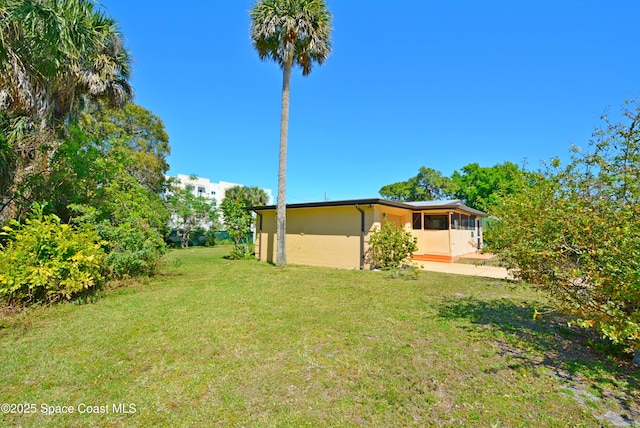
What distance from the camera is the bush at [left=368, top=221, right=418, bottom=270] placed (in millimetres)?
10203

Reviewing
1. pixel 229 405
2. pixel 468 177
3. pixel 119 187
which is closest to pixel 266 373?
pixel 229 405

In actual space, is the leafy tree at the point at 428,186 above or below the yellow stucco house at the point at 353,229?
above

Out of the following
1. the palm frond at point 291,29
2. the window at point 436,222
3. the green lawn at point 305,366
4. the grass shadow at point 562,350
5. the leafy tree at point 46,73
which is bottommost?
the green lawn at point 305,366

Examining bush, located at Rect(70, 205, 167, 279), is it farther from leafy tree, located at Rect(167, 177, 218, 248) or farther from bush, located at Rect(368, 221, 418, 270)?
leafy tree, located at Rect(167, 177, 218, 248)

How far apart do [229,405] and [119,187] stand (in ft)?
26.1

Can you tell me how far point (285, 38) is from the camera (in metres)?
10.5

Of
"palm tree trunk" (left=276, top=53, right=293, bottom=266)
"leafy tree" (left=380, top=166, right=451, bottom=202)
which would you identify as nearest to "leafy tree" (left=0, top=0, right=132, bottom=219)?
"palm tree trunk" (left=276, top=53, right=293, bottom=266)

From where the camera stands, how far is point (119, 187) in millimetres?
8008

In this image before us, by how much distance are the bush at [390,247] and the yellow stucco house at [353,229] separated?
358 mm

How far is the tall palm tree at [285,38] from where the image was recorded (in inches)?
407

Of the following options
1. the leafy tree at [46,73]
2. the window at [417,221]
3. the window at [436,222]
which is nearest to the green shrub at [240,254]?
the leafy tree at [46,73]

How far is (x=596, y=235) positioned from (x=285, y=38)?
11203 mm

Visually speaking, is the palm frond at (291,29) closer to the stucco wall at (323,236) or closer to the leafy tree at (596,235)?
the stucco wall at (323,236)

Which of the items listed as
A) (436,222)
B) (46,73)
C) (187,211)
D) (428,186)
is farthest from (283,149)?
(428,186)
